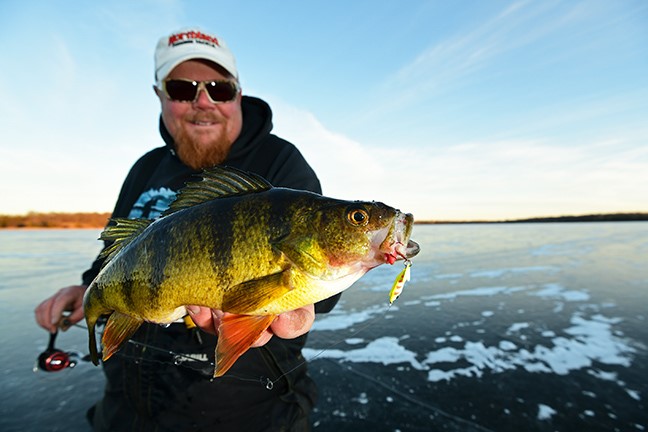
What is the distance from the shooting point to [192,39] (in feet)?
11.9

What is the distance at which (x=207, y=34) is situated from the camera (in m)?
3.72

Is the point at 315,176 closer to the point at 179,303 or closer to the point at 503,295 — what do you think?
the point at 179,303

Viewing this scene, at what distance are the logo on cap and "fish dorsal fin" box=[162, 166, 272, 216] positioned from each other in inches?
96.9

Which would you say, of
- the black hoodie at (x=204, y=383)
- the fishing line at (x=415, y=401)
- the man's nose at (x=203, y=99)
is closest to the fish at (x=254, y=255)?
the black hoodie at (x=204, y=383)

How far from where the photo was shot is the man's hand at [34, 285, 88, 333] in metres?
2.88

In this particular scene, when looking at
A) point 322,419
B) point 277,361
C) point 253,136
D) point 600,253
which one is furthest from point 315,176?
point 600,253

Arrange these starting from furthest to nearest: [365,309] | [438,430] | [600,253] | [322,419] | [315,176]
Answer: [600,253]
[365,309]
[322,419]
[438,430]
[315,176]

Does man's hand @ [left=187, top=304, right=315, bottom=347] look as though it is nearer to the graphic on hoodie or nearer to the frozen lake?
the frozen lake

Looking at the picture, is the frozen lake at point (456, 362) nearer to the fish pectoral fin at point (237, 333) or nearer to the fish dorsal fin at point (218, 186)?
the fish pectoral fin at point (237, 333)

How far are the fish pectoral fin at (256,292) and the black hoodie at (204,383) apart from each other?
1.01m

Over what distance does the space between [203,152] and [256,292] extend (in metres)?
2.27

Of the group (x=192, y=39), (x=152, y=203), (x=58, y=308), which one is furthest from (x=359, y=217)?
(x=192, y=39)

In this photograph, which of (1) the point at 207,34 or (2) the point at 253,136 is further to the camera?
(1) the point at 207,34

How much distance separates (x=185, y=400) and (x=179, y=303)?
1381mm
